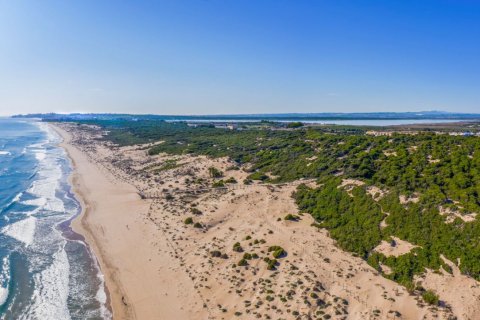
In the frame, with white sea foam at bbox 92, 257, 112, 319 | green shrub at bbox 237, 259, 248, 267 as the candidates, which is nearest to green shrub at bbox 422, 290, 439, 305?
green shrub at bbox 237, 259, 248, 267

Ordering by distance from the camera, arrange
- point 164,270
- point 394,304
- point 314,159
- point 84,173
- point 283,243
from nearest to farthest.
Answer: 1. point 394,304
2. point 164,270
3. point 283,243
4. point 314,159
5. point 84,173

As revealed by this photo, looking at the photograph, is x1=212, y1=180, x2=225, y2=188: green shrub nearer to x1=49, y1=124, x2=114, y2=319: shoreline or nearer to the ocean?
x1=49, y1=124, x2=114, y2=319: shoreline

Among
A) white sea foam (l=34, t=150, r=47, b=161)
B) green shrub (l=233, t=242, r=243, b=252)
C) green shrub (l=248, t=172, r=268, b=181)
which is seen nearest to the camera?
green shrub (l=233, t=242, r=243, b=252)

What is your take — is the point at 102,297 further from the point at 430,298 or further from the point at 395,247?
the point at 395,247

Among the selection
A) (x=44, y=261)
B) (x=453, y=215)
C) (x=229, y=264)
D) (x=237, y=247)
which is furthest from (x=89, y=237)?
(x=453, y=215)

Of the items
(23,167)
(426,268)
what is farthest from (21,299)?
(23,167)

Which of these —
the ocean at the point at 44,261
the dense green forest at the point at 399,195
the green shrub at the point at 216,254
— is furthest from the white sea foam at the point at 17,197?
the green shrub at the point at 216,254

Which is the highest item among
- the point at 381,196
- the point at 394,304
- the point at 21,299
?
the point at 381,196

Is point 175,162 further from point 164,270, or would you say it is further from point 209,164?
point 164,270
